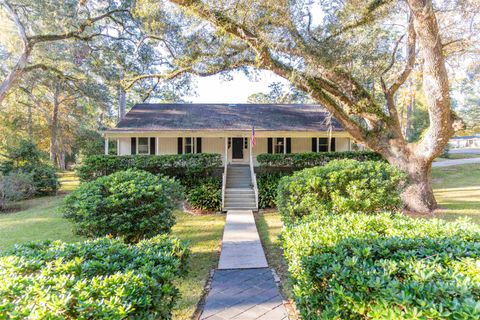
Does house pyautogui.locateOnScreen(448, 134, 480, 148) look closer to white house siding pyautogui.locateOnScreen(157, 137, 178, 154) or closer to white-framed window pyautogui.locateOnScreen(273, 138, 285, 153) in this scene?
white-framed window pyautogui.locateOnScreen(273, 138, 285, 153)

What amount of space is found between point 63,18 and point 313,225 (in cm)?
1604

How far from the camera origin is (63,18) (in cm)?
1327

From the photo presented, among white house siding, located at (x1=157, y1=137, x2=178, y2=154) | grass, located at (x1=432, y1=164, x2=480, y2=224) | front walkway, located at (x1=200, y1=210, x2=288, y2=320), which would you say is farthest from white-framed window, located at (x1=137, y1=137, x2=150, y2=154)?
grass, located at (x1=432, y1=164, x2=480, y2=224)

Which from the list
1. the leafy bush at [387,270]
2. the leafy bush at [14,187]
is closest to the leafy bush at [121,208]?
the leafy bush at [387,270]

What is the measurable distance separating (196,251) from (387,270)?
17.5ft

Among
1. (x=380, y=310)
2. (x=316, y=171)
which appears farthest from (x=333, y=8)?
(x=380, y=310)

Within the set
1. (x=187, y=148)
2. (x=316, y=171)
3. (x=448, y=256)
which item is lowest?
(x=448, y=256)

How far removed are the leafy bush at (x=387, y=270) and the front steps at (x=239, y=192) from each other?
8562 millimetres

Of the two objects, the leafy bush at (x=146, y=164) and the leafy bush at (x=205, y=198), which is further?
the leafy bush at (x=146, y=164)

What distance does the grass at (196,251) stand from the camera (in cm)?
419

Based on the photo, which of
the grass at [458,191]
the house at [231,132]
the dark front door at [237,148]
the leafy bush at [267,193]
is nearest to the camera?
the grass at [458,191]

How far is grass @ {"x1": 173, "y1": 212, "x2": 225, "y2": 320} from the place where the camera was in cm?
419

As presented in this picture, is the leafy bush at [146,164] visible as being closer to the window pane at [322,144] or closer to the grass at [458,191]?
the window pane at [322,144]

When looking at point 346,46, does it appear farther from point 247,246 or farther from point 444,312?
point 444,312
